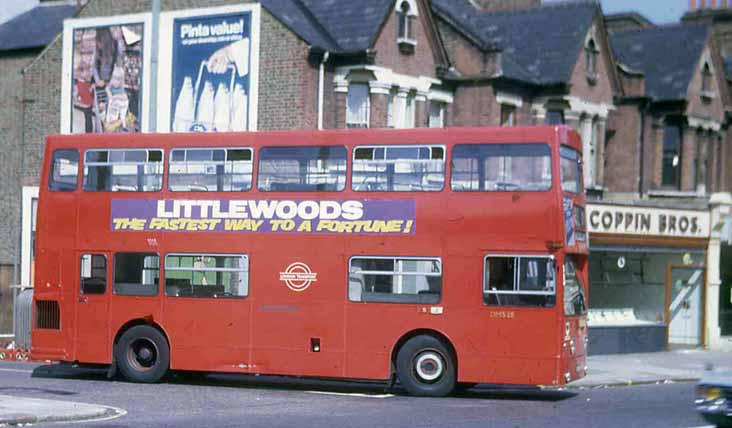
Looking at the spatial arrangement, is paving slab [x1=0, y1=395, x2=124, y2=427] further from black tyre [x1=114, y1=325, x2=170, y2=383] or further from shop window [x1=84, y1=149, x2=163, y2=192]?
shop window [x1=84, y1=149, x2=163, y2=192]

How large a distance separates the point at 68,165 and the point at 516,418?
9.38m

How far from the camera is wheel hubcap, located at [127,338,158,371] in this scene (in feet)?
68.4

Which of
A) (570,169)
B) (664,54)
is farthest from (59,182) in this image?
(664,54)

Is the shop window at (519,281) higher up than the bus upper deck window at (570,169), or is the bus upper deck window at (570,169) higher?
the bus upper deck window at (570,169)

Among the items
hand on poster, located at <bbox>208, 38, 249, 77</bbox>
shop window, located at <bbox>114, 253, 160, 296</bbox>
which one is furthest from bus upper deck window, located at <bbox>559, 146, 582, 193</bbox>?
hand on poster, located at <bbox>208, 38, 249, 77</bbox>

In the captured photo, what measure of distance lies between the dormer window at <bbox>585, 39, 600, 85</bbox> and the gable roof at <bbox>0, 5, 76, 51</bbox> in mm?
16892

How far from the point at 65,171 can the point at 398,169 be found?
5997 mm

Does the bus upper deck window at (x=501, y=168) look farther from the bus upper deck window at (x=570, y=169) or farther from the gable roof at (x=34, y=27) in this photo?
the gable roof at (x=34, y=27)

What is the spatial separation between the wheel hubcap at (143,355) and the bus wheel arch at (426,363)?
4.28 m

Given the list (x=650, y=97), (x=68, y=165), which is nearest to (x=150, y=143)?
(x=68, y=165)

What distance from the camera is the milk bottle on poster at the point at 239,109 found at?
32.0m

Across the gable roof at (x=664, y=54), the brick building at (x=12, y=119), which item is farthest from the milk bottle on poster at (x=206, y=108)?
the gable roof at (x=664, y=54)

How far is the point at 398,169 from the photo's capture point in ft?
64.1

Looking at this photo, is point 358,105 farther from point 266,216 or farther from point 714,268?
point 266,216
